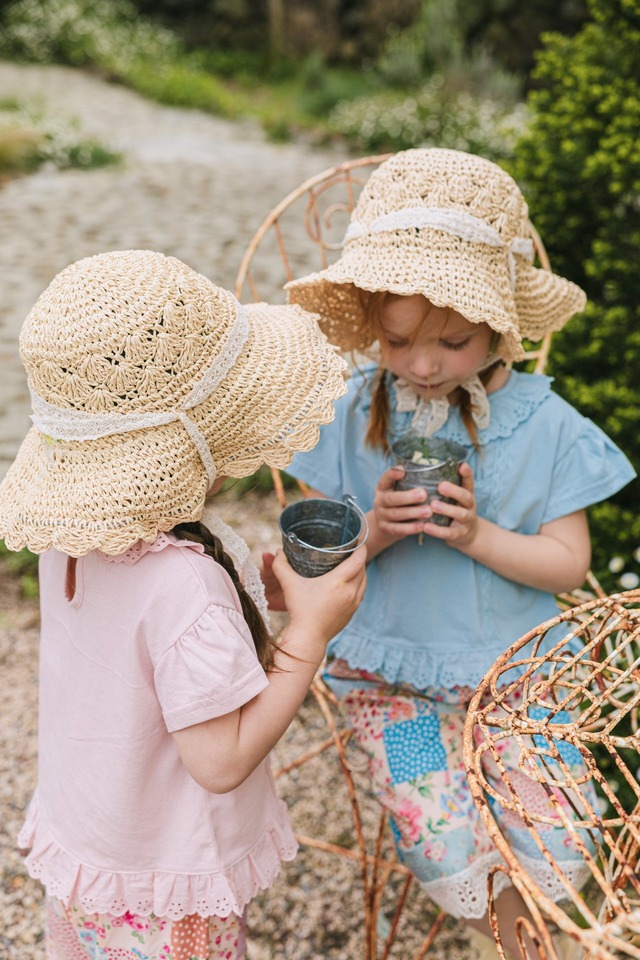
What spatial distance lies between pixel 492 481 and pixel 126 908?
3.32 ft

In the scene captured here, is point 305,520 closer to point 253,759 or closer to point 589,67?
point 253,759

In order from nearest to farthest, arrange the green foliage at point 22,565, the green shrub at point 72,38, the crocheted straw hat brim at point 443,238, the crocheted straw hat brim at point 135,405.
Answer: the crocheted straw hat brim at point 135,405 → the crocheted straw hat brim at point 443,238 → the green foliage at point 22,565 → the green shrub at point 72,38

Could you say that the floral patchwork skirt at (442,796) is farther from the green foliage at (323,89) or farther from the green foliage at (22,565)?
the green foliage at (323,89)

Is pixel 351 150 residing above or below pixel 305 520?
below

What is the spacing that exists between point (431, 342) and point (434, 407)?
0.56ft

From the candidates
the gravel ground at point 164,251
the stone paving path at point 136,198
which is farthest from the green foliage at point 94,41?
the stone paving path at point 136,198

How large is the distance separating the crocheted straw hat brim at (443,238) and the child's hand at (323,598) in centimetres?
48

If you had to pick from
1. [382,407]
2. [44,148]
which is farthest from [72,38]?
[382,407]

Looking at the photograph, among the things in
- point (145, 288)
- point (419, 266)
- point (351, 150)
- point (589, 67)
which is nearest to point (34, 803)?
point (145, 288)

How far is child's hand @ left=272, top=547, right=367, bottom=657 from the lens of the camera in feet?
4.62

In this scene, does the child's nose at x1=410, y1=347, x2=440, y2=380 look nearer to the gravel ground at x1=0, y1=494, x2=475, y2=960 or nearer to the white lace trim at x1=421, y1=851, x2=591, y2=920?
the white lace trim at x1=421, y1=851, x2=591, y2=920

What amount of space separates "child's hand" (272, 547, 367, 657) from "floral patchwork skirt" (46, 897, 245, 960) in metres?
0.51

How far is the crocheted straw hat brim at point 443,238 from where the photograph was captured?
1556 millimetres

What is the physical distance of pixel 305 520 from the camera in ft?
4.97
